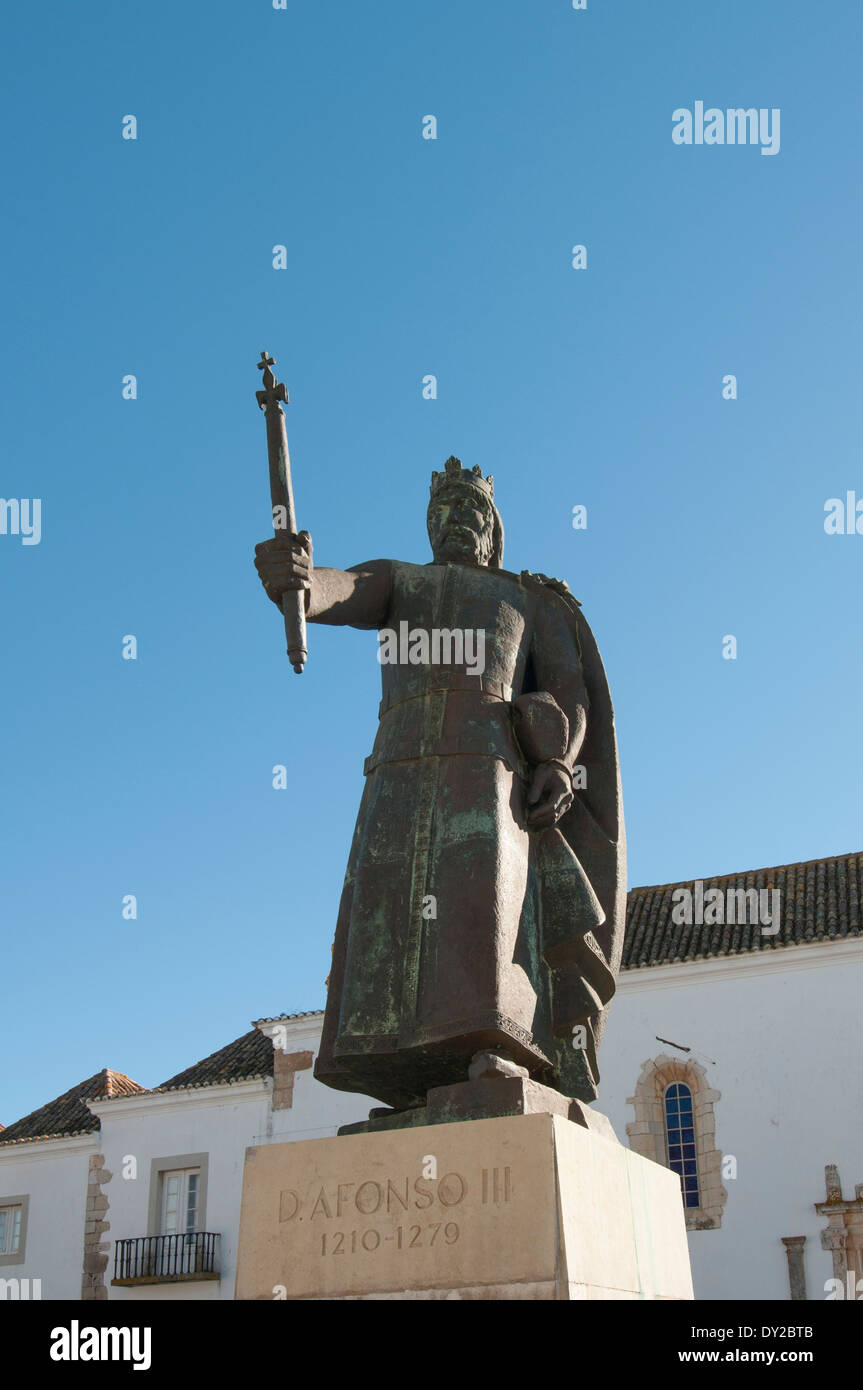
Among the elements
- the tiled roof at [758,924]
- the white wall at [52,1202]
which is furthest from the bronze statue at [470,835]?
the white wall at [52,1202]

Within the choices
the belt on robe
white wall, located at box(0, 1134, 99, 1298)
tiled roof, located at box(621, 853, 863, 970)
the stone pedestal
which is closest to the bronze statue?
the belt on robe

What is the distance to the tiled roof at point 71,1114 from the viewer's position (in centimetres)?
2550

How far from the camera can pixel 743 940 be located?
20.8 m

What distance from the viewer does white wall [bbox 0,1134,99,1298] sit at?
24.1 metres

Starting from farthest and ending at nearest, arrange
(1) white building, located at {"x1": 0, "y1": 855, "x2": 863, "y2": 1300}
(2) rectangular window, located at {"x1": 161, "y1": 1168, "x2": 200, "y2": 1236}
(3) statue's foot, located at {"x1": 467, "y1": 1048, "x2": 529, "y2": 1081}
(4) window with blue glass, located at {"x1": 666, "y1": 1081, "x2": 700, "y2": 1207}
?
(2) rectangular window, located at {"x1": 161, "y1": 1168, "x2": 200, "y2": 1236}, (4) window with blue glass, located at {"x1": 666, "y1": 1081, "x2": 700, "y2": 1207}, (1) white building, located at {"x1": 0, "y1": 855, "x2": 863, "y2": 1300}, (3) statue's foot, located at {"x1": 467, "y1": 1048, "x2": 529, "y2": 1081}

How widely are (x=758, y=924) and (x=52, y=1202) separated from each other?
1366cm

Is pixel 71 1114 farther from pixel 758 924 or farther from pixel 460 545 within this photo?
pixel 460 545

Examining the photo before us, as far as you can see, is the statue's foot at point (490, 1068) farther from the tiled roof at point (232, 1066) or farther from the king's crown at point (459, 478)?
the tiled roof at point (232, 1066)

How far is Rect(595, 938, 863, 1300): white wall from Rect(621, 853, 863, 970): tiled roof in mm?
236

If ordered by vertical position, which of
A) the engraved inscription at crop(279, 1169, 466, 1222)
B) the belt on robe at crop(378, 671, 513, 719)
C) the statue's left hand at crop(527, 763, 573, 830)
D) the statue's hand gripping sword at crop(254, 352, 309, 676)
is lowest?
the engraved inscription at crop(279, 1169, 466, 1222)

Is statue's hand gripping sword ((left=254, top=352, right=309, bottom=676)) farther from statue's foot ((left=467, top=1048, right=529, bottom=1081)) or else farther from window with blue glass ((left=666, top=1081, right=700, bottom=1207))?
window with blue glass ((left=666, top=1081, right=700, bottom=1207))
